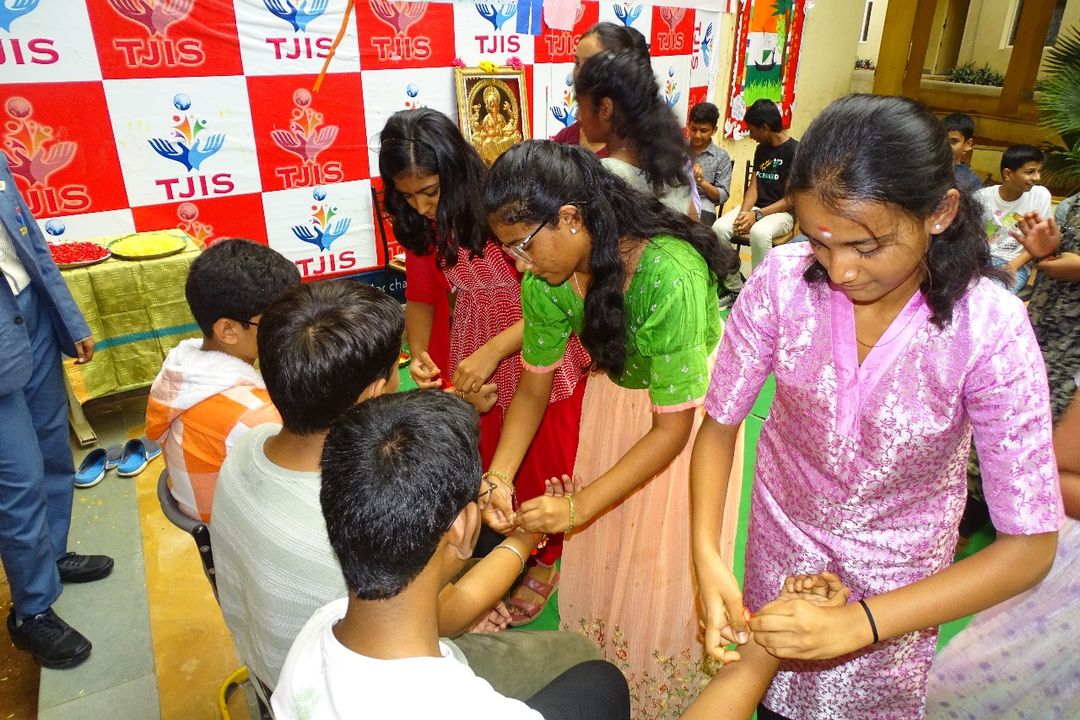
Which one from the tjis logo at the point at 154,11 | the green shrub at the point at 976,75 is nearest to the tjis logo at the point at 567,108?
the tjis logo at the point at 154,11

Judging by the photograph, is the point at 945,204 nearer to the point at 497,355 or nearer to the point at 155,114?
the point at 497,355

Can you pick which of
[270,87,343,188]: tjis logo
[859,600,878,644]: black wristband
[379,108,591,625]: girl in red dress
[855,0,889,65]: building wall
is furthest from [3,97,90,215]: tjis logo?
[855,0,889,65]: building wall

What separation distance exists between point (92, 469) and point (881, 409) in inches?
131

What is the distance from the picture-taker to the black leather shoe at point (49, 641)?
213cm

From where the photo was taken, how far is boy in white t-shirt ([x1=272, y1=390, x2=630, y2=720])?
0.85 m

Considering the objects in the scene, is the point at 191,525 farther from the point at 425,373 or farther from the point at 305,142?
the point at 305,142

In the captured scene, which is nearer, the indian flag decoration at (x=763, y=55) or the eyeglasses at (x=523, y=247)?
the eyeglasses at (x=523, y=247)

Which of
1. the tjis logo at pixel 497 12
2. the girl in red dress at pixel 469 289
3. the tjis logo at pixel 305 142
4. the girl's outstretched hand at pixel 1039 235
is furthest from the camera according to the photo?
the tjis logo at pixel 497 12

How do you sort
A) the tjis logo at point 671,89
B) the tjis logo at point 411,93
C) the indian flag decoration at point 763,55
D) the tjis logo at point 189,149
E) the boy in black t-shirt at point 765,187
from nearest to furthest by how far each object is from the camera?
the tjis logo at point 189,149 → the tjis logo at point 411,93 → the boy in black t-shirt at point 765,187 → the tjis logo at point 671,89 → the indian flag decoration at point 763,55

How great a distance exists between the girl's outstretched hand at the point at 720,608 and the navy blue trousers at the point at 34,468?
2061 millimetres

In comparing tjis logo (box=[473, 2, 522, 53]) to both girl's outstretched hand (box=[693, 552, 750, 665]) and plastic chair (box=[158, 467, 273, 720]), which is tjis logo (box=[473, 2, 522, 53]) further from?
girl's outstretched hand (box=[693, 552, 750, 665])

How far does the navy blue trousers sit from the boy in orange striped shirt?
78cm

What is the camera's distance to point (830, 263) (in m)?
0.95

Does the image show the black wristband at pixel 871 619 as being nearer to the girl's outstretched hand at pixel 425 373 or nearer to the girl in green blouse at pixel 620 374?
the girl in green blouse at pixel 620 374
